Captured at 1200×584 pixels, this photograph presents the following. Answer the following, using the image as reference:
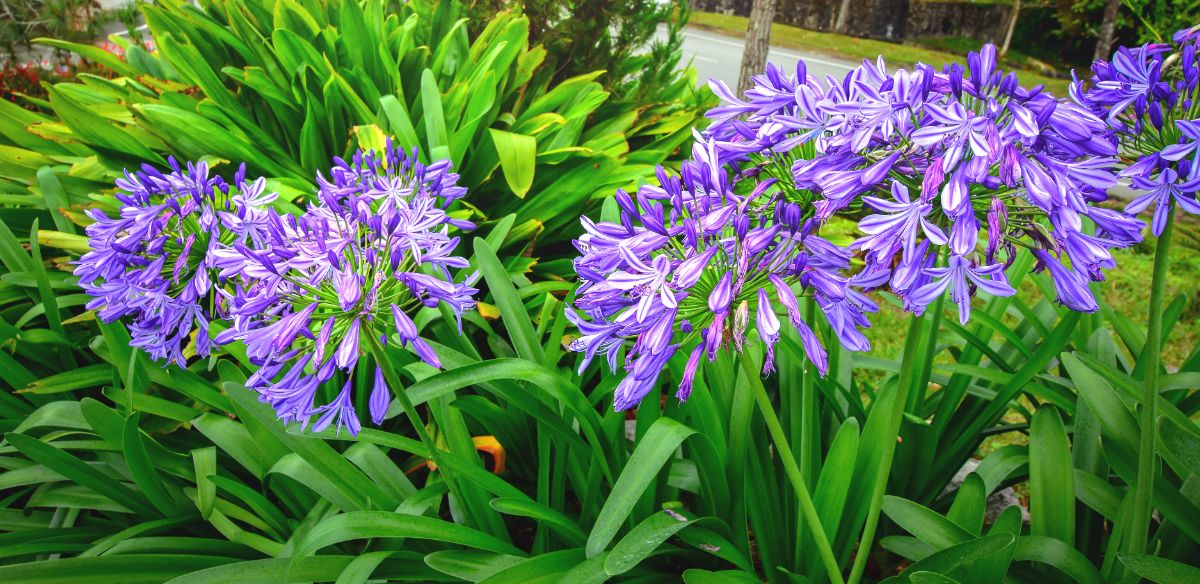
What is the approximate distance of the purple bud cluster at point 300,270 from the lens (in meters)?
1.46

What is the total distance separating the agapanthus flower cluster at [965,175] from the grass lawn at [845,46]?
17.0m

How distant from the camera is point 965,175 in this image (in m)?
1.10

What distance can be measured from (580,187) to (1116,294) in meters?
4.37

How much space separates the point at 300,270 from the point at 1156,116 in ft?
5.30

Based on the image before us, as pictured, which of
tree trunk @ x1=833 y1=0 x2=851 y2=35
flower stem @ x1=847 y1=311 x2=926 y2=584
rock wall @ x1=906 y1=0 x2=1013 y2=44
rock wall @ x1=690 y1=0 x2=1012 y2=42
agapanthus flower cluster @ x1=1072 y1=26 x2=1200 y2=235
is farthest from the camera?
tree trunk @ x1=833 y1=0 x2=851 y2=35

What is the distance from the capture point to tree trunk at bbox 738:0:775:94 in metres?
6.12

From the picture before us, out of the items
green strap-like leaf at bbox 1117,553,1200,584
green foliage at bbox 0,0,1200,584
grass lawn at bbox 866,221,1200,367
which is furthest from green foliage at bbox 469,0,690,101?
green strap-like leaf at bbox 1117,553,1200,584

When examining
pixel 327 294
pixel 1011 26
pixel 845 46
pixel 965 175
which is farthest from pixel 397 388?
pixel 845 46

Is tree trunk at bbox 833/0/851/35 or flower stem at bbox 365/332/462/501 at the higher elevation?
tree trunk at bbox 833/0/851/35

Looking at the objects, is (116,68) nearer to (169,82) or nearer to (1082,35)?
(169,82)

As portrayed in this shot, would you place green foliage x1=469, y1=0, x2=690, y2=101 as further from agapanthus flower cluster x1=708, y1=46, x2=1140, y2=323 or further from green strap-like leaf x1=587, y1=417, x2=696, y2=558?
agapanthus flower cluster x1=708, y1=46, x2=1140, y2=323

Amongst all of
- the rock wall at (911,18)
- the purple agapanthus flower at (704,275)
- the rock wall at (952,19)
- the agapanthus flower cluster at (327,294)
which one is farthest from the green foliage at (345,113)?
the rock wall at (952,19)

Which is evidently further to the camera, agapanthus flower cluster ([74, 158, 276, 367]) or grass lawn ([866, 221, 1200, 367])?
grass lawn ([866, 221, 1200, 367])

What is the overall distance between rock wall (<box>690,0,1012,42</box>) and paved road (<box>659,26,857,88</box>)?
254 centimetres
